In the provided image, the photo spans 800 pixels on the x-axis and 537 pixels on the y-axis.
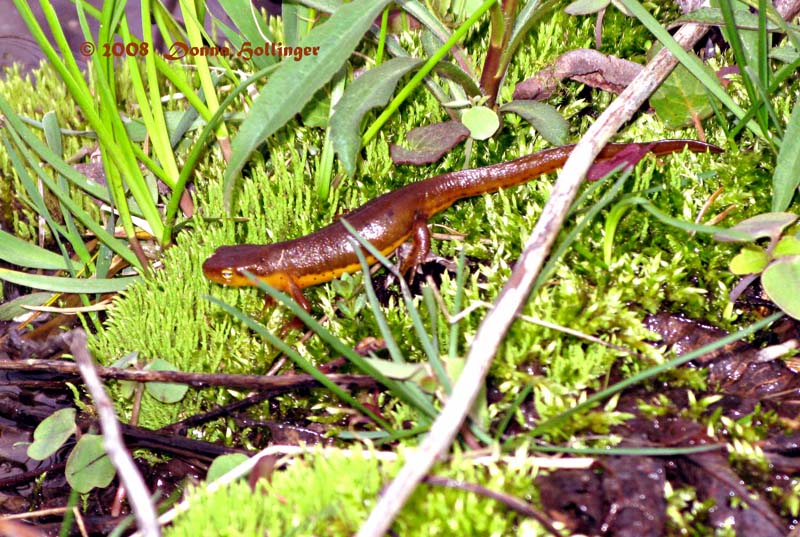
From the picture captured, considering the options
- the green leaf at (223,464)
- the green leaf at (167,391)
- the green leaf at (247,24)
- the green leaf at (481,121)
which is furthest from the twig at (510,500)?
the green leaf at (247,24)

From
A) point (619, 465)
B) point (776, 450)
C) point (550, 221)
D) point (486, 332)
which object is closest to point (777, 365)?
point (776, 450)

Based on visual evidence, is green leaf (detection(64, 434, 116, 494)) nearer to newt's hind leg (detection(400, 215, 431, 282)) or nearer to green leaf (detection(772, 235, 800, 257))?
newt's hind leg (detection(400, 215, 431, 282))

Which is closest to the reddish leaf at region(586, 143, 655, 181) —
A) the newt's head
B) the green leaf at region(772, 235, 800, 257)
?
the green leaf at region(772, 235, 800, 257)

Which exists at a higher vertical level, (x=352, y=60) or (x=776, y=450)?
(x=352, y=60)

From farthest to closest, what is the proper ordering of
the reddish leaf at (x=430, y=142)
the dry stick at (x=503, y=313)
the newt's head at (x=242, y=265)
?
the reddish leaf at (x=430, y=142)
the newt's head at (x=242, y=265)
the dry stick at (x=503, y=313)

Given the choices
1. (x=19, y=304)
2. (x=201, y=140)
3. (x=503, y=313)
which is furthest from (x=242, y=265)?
(x=503, y=313)

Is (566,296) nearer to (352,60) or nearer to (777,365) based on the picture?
(777,365)

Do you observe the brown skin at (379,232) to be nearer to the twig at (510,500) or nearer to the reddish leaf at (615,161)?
the reddish leaf at (615,161)
